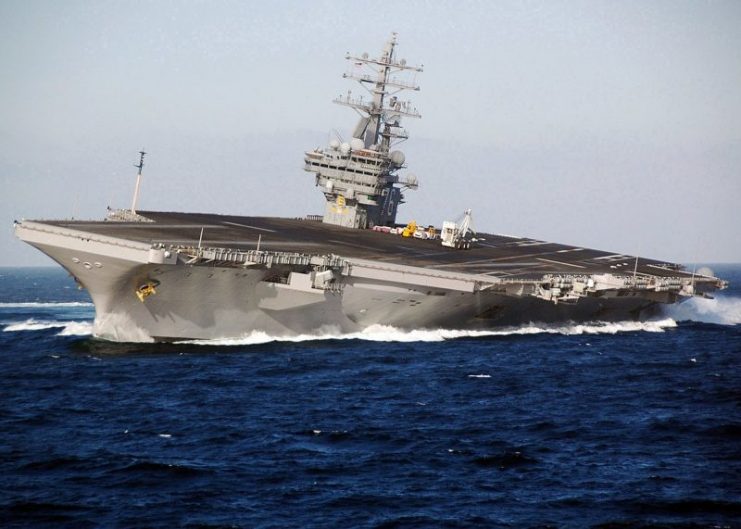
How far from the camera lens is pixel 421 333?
36219 mm

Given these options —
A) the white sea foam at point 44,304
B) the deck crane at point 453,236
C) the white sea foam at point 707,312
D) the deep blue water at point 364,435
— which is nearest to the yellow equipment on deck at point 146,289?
the deep blue water at point 364,435

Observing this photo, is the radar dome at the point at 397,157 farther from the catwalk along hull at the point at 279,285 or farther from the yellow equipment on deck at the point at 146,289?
the yellow equipment on deck at the point at 146,289

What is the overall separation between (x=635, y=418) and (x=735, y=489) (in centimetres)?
602

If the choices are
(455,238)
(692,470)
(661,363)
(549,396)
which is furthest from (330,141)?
(692,470)

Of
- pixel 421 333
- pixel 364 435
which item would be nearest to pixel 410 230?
pixel 421 333

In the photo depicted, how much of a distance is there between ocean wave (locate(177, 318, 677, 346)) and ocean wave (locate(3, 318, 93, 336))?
6.11m

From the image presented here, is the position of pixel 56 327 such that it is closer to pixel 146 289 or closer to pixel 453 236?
pixel 146 289

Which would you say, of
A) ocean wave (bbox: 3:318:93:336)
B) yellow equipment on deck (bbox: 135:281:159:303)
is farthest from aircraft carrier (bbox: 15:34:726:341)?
ocean wave (bbox: 3:318:93:336)

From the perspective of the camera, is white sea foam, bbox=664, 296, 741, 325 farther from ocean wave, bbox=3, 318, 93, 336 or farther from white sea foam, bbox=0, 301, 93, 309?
white sea foam, bbox=0, 301, 93, 309

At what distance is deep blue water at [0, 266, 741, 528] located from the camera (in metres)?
17.5

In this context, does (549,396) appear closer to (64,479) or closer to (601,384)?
(601,384)

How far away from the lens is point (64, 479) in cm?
1862

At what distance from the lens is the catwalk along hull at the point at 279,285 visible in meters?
30.4

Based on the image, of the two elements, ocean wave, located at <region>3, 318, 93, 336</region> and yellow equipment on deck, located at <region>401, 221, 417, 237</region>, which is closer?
ocean wave, located at <region>3, 318, 93, 336</region>
